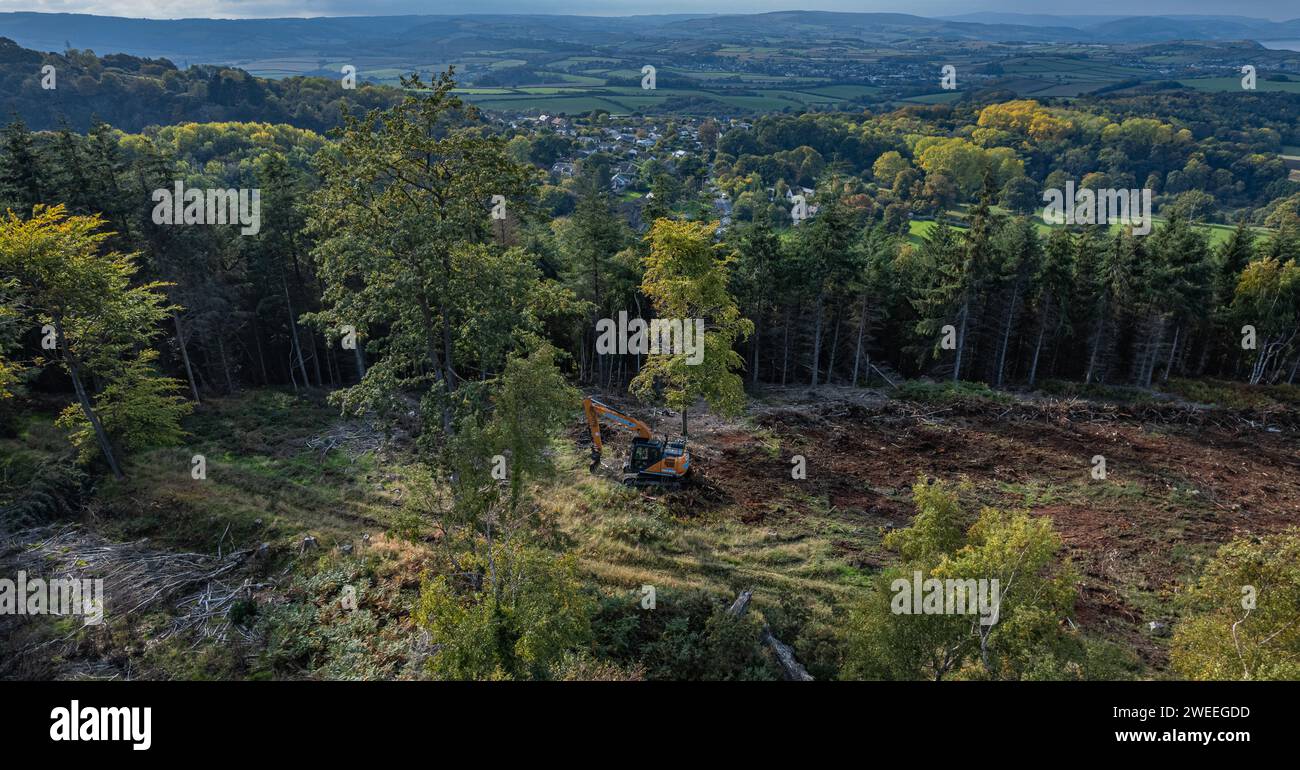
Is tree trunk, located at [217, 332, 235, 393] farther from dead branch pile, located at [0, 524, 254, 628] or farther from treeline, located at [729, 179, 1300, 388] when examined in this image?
treeline, located at [729, 179, 1300, 388]

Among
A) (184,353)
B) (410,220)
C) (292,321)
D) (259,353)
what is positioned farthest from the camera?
(259,353)

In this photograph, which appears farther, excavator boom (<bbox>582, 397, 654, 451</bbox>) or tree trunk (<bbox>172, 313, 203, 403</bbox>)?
tree trunk (<bbox>172, 313, 203, 403</bbox>)

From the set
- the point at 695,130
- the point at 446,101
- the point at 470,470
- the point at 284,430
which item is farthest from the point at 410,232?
the point at 695,130

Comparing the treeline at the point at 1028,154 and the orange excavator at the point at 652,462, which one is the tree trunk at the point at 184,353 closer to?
the orange excavator at the point at 652,462

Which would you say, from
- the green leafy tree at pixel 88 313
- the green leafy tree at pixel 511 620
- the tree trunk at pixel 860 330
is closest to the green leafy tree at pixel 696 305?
the green leafy tree at pixel 511 620

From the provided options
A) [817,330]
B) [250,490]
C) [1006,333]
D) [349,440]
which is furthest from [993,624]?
[1006,333]

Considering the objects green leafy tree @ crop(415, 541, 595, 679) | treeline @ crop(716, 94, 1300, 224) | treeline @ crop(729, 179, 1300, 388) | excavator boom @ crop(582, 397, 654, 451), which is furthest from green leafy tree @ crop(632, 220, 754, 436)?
treeline @ crop(716, 94, 1300, 224)

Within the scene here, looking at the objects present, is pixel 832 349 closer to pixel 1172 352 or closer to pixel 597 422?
pixel 597 422

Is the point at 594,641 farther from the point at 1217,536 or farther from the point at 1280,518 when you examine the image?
the point at 1280,518
